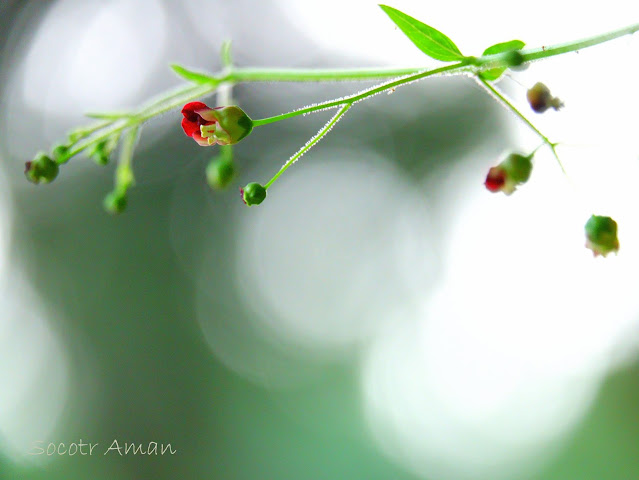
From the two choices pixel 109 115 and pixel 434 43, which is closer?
pixel 434 43

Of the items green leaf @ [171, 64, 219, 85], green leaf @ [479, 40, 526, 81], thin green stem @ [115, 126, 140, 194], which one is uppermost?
thin green stem @ [115, 126, 140, 194]

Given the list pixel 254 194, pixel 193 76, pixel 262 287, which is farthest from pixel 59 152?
pixel 262 287

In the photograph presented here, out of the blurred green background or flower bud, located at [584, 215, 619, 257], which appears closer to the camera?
flower bud, located at [584, 215, 619, 257]

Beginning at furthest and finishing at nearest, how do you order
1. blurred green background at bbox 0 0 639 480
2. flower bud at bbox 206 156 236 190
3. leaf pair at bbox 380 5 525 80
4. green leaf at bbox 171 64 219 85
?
blurred green background at bbox 0 0 639 480 < flower bud at bbox 206 156 236 190 < green leaf at bbox 171 64 219 85 < leaf pair at bbox 380 5 525 80

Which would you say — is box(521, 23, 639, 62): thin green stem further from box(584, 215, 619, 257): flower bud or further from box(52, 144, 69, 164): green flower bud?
box(52, 144, 69, 164): green flower bud

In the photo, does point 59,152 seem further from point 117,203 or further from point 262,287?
point 262,287

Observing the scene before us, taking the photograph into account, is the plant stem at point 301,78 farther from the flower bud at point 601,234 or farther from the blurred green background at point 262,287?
the blurred green background at point 262,287

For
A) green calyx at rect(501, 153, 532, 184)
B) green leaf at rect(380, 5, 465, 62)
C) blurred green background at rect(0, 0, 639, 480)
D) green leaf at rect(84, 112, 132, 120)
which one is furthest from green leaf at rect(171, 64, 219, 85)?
blurred green background at rect(0, 0, 639, 480)

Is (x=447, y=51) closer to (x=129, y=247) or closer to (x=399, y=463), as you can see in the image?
(x=129, y=247)
